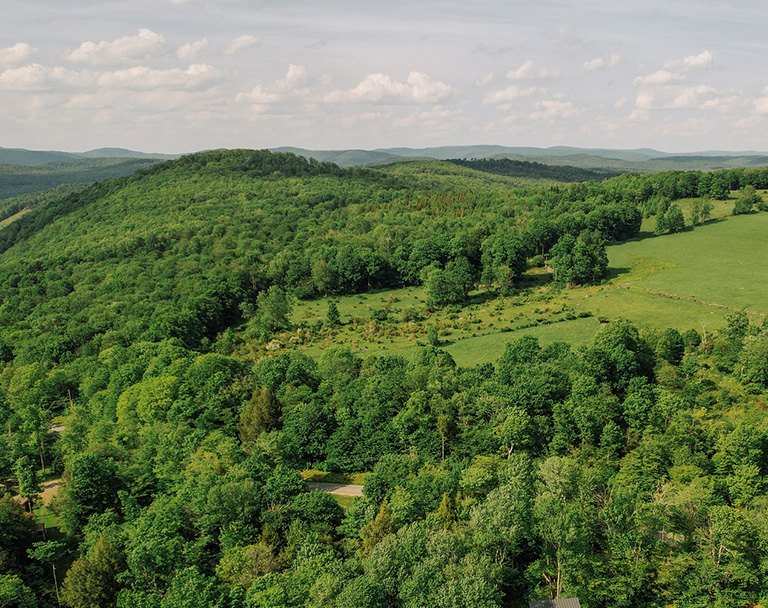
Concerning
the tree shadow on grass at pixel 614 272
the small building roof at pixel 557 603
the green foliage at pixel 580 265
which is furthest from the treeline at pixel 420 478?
the tree shadow on grass at pixel 614 272

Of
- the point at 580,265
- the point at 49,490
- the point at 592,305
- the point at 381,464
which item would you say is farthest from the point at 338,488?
the point at 580,265

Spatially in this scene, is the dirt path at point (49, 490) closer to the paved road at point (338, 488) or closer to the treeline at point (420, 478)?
the treeline at point (420, 478)

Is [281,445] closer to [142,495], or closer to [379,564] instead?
[142,495]

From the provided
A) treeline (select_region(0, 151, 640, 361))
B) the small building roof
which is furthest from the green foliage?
the small building roof

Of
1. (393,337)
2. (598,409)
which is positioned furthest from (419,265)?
(598,409)

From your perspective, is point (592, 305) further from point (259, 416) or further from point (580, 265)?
point (259, 416)

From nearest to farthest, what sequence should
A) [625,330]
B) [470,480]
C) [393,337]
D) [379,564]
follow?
[379,564] → [470,480] → [625,330] → [393,337]
